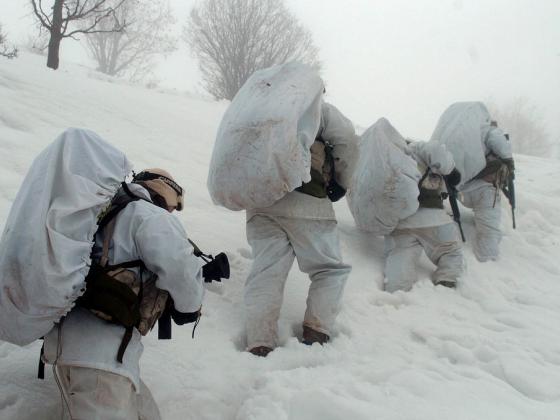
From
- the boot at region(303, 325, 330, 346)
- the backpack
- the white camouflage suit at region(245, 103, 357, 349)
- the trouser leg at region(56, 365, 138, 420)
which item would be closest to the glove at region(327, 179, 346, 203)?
the backpack

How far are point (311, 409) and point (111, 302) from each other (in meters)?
0.85

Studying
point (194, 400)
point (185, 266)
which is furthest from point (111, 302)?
point (194, 400)

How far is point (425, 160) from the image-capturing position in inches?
159

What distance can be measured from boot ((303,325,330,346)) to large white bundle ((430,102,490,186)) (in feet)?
9.58

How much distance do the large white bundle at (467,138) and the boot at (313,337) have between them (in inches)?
115

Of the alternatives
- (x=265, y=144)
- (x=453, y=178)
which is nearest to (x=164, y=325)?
(x=265, y=144)

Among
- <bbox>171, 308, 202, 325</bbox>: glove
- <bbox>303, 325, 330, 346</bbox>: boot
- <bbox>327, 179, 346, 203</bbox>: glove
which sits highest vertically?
<bbox>327, 179, 346, 203</bbox>: glove

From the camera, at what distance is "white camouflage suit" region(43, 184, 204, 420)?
4.57 ft

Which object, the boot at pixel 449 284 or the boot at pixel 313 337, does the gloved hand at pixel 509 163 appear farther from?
the boot at pixel 313 337

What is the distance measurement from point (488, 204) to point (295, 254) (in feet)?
9.97

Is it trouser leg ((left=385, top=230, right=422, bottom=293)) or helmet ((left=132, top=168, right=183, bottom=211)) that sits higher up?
helmet ((left=132, top=168, right=183, bottom=211))

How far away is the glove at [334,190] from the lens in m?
2.85

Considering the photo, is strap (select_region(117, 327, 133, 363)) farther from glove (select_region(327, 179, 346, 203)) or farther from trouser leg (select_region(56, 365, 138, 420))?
glove (select_region(327, 179, 346, 203))

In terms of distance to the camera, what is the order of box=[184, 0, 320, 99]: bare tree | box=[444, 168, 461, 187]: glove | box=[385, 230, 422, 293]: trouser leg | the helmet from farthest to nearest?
box=[184, 0, 320, 99]: bare tree < box=[444, 168, 461, 187]: glove < box=[385, 230, 422, 293]: trouser leg < the helmet
